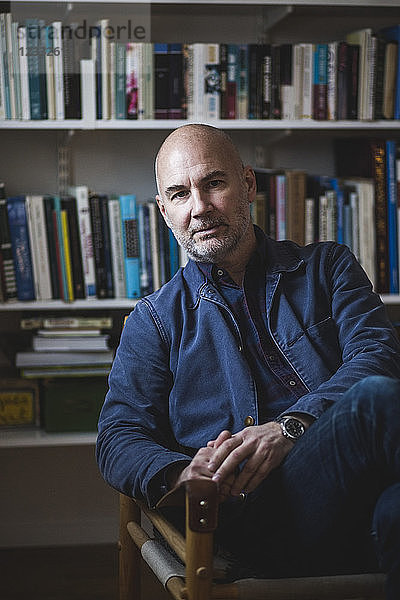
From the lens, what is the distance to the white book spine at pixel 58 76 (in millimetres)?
2223

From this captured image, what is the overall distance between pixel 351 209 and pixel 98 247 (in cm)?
72

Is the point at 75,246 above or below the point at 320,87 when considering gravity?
below

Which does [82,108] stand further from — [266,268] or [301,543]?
[301,543]

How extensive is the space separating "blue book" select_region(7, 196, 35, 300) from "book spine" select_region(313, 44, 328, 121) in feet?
2.76

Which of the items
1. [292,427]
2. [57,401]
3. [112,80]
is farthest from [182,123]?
[292,427]

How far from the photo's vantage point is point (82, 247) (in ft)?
7.54

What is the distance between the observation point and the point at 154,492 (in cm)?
136

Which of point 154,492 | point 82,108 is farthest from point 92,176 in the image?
point 154,492

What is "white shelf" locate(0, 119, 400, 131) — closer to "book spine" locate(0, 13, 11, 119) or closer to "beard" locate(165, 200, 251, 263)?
"book spine" locate(0, 13, 11, 119)

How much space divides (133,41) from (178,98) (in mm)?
230

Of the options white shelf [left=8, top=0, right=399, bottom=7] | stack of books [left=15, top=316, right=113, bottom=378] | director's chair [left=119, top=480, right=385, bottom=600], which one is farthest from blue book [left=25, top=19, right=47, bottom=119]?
director's chair [left=119, top=480, right=385, bottom=600]

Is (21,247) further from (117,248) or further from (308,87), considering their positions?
(308,87)

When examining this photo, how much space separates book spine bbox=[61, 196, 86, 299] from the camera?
2.29 metres

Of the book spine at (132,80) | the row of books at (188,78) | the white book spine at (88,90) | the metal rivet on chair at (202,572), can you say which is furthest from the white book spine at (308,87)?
the metal rivet on chair at (202,572)
